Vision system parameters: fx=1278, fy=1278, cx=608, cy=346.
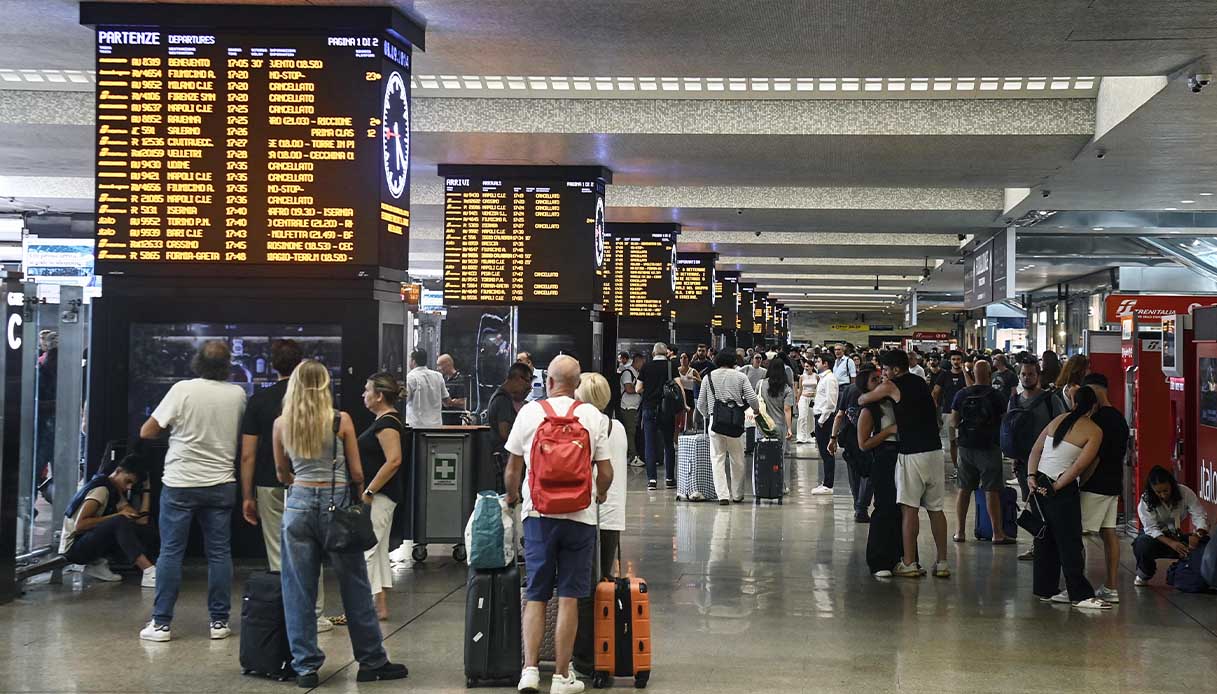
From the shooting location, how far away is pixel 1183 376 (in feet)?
37.5

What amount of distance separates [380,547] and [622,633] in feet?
6.94

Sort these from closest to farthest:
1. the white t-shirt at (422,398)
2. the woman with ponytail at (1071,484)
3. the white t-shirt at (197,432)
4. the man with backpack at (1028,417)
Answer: the white t-shirt at (197,432) → the woman with ponytail at (1071,484) → the man with backpack at (1028,417) → the white t-shirt at (422,398)

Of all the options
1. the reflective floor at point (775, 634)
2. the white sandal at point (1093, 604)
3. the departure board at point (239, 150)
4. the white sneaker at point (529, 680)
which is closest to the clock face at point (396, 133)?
the departure board at point (239, 150)

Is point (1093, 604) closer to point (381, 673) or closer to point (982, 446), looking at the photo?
point (982, 446)

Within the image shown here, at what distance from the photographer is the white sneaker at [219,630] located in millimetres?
7418

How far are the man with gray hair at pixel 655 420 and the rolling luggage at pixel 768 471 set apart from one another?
5.65 ft

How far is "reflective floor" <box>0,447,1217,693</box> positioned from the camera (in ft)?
21.3

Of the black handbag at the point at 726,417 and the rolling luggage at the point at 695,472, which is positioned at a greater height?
the black handbag at the point at 726,417

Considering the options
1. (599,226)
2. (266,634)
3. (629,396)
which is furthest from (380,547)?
(629,396)

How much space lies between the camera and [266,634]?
6.51 m

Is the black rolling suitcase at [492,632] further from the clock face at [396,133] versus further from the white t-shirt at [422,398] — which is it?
the white t-shirt at [422,398]

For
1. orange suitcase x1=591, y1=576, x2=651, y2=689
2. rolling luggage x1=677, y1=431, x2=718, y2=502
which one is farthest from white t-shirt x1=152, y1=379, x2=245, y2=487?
rolling luggage x1=677, y1=431, x2=718, y2=502

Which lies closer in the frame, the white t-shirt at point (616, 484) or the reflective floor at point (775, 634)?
the reflective floor at point (775, 634)

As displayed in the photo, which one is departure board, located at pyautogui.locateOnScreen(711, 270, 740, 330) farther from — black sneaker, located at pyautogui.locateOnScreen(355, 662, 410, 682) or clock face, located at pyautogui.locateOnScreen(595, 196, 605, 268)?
black sneaker, located at pyautogui.locateOnScreen(355, 662, 410, 682)
